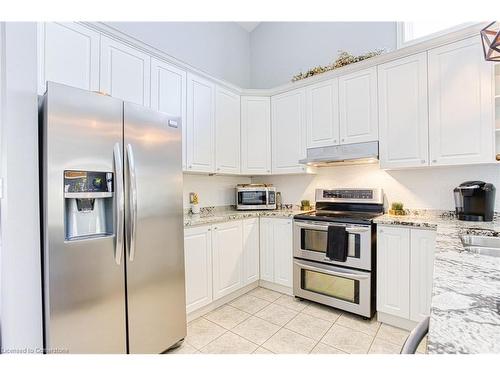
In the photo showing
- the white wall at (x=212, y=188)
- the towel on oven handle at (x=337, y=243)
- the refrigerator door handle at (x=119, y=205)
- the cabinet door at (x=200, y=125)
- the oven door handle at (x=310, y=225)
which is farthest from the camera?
the white wall at (x=212, y=188)

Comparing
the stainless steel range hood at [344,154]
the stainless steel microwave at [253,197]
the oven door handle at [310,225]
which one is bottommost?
the oven door handle at [310,225]

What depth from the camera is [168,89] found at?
2.32m

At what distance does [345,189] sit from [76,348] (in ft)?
8.69

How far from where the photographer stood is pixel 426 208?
240cm

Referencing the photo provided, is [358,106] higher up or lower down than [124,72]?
lower down

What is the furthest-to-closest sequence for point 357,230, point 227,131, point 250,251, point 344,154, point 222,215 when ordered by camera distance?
1. point 227,131
2. point 250,251
3. point 222,215
4. point 344,154
5. point 357,230

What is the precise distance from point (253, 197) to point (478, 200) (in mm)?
2091

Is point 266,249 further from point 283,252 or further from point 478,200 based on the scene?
point 478,200

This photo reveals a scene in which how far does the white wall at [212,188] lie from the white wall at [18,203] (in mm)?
1584

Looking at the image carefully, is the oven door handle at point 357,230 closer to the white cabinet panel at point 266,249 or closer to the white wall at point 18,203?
the white cabinet panel at point 266,249

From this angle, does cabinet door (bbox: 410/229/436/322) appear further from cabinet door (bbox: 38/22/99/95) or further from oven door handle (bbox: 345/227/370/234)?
cabinet door (bbox: 38/22/99/95)

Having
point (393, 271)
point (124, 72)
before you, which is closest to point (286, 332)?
point (393, 271)

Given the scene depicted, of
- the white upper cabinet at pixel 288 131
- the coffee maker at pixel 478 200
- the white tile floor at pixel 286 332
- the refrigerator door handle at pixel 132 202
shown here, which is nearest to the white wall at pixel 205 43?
the white upper cabinet at pixel 288 131

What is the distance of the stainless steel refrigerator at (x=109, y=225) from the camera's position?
1.27 m
